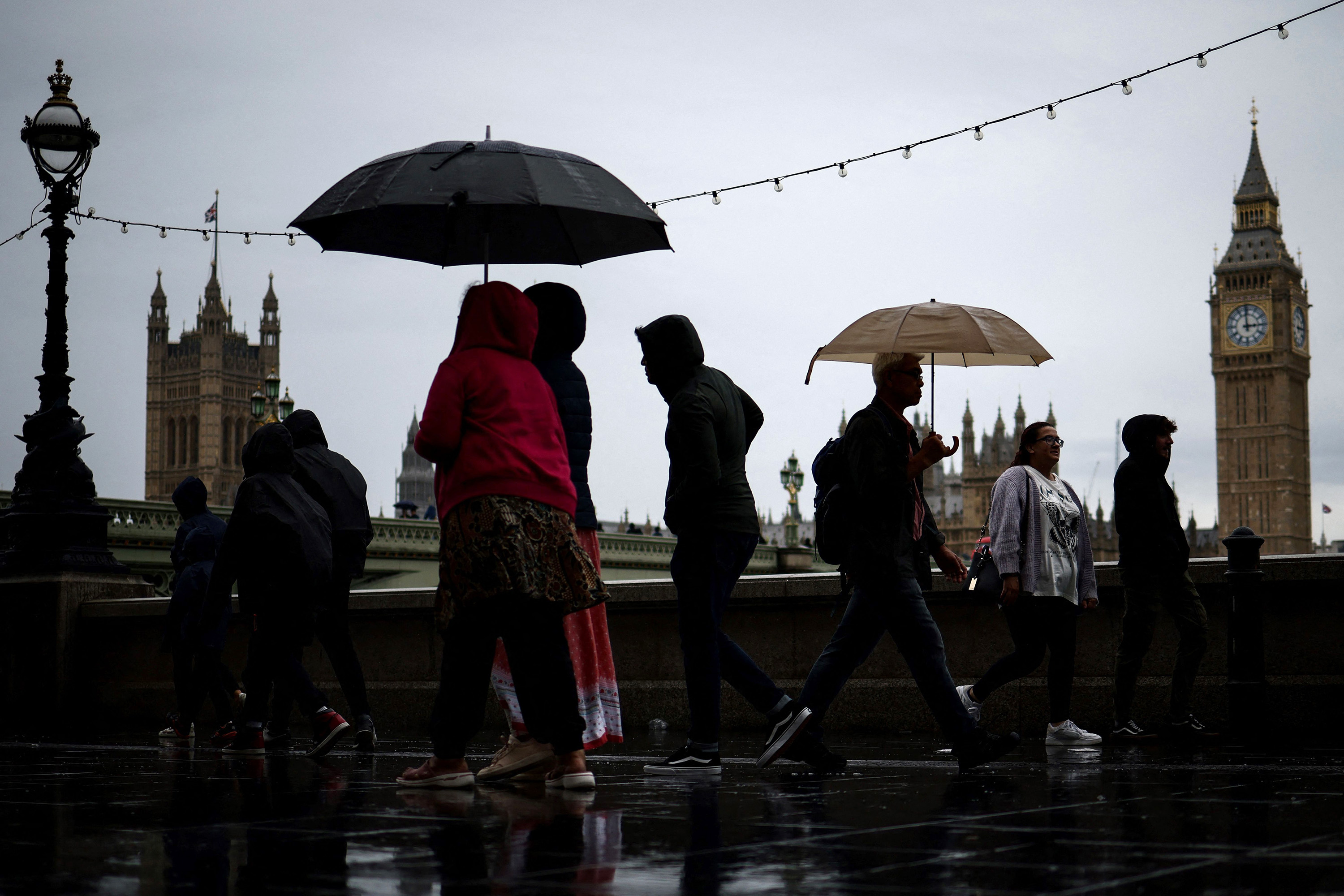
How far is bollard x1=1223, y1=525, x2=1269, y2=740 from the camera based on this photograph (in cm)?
823

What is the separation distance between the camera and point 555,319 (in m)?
5.97

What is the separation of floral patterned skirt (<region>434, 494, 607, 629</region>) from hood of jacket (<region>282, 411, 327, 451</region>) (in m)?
3.42

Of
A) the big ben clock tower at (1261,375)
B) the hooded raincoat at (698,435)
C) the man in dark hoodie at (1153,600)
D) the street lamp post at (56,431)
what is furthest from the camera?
the big ben clock tower at (1261,375)

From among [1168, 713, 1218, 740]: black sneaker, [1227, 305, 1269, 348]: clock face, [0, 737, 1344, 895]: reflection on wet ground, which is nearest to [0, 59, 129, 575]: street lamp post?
[0, 737, 1344, 895]: reflection on wet ground

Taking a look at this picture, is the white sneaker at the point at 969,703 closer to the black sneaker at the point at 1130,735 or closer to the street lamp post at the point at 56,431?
the black sneaker at the point at 1130,735

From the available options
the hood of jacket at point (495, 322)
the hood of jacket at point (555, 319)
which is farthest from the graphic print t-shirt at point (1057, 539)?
the hood of jacket at point (495, 322)

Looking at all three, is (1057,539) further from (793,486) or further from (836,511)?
(793,486)

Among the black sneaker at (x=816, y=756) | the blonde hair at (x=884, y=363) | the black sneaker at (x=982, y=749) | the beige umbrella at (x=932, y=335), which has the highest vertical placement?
the beige umbrella at (x=932, y=335)

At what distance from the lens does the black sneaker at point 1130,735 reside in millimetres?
8102

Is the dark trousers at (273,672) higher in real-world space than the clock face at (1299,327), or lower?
lower

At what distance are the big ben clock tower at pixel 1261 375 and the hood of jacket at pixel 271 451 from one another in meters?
139

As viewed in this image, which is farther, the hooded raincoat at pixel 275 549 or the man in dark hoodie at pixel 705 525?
the hooded raincoat at pixel 275 549

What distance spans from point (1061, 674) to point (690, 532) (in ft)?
8.03

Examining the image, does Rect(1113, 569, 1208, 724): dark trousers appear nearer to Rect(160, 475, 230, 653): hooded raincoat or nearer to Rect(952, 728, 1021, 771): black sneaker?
Rect(952, 728, 1021, 771): black sneaker
